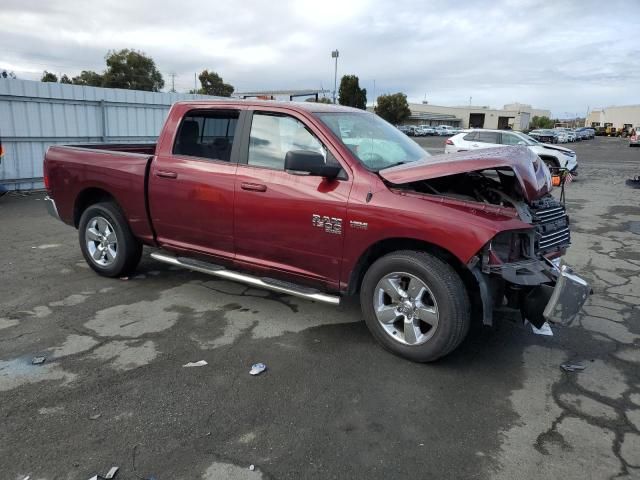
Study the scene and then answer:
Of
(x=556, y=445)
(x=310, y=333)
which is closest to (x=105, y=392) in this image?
(x=310, y=333)

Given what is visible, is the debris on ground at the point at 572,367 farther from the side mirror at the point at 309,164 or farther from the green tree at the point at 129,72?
the green tree at the point at 129,72

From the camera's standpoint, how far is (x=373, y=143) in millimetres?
4543

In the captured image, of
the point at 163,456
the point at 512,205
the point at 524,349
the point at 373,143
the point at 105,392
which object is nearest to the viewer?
the point at 163,456

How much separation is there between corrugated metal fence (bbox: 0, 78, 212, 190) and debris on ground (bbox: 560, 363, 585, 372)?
11.4m

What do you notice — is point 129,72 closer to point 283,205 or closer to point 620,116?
point 283,205

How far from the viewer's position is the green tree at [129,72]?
5884 centimetres

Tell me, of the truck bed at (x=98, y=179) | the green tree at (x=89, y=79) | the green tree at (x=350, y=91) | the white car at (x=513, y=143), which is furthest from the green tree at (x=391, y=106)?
the truck bed at (x=98, y=179)

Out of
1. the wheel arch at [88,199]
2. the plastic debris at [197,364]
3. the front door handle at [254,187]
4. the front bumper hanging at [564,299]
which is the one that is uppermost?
the front door handle at [254,187]

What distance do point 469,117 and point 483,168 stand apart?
11900 centimetres

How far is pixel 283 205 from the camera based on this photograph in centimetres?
423

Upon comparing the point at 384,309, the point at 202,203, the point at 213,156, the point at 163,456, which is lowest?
the point at 163,456

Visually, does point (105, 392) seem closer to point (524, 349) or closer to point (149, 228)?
point (149, 228)

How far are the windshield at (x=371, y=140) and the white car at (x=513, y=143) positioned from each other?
1230cm

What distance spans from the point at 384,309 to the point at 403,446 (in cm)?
122
